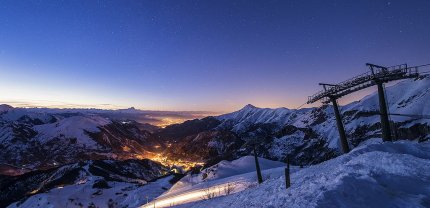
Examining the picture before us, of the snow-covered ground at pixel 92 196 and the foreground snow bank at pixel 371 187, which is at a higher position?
the foreground snow bank at pixel 371 187

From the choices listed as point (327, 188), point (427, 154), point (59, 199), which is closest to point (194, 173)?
point (59, 199)

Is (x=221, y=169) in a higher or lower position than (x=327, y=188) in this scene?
lower

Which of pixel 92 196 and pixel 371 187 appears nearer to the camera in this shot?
pixel 371 187

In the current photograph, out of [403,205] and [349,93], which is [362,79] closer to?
[349,93]

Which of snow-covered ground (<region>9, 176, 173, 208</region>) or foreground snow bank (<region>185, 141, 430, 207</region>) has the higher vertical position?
foreground snow bank (<region>185, 141, 430, 207</region>)

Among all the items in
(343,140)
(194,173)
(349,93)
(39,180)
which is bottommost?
(39,180)

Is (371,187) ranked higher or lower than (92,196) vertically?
higher

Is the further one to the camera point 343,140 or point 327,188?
point 343,140

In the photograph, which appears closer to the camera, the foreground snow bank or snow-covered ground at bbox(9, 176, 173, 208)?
the foreground snow bank

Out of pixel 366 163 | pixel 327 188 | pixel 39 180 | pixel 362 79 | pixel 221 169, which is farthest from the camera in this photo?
pixel 39 180

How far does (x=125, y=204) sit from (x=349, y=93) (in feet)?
272

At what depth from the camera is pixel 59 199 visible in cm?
11238

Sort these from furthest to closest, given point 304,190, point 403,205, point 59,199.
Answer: point 59,199
point 304,190
point 403,205

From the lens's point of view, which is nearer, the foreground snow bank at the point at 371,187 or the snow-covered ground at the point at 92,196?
the foreground snow bank at the point at 371,187
